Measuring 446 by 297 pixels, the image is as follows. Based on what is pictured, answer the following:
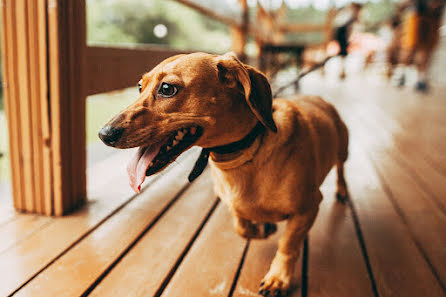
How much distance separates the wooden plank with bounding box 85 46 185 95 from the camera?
179 centimetres

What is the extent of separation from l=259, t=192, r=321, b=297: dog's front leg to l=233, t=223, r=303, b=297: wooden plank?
35 mm

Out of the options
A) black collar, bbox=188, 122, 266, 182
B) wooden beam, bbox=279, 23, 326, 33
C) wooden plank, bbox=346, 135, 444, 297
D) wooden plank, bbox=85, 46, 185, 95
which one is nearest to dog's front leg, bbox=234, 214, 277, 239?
black collar, bbox=188, 122, 266, 182

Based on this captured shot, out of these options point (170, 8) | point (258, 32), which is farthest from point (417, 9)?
point (170, 8)

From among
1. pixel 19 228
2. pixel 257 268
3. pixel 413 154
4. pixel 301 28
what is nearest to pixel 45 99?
pixel 19 228

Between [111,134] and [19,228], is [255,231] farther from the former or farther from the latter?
[19,228]

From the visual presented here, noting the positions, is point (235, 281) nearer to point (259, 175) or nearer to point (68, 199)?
point (259, 175)

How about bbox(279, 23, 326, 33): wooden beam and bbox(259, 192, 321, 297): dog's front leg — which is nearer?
bbox(259, 192, 321, 297): dog's front leg

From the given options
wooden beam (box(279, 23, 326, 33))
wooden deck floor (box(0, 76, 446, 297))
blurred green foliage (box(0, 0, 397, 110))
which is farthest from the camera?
wooden beam (box(279, 23, 326, 33))

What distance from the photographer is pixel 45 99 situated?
1.54 m

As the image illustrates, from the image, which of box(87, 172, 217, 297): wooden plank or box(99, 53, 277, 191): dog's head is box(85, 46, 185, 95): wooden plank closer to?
box(87, 172, 217, 297): wooden plank

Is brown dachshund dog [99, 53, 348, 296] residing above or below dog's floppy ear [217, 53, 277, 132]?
below

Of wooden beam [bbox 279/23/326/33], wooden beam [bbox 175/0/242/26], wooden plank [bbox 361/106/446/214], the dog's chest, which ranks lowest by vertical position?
wooden plank [bbox 361/106/446/214]

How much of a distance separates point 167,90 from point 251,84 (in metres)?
0.24

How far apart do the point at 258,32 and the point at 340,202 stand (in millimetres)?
5099
